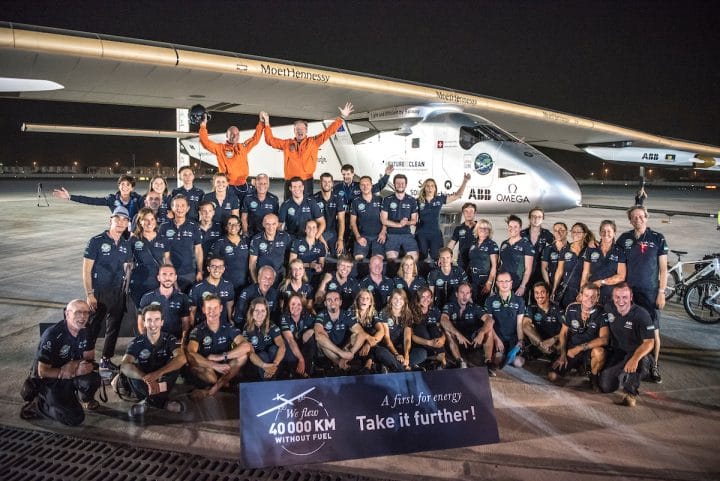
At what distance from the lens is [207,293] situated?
5.22m

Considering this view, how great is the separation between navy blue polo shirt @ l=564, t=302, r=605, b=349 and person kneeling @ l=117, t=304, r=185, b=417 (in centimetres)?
407

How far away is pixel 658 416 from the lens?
425 cm

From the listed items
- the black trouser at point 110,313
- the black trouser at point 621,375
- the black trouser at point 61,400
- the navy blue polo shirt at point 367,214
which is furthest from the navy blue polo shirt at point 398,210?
the black trouser at point 61,400

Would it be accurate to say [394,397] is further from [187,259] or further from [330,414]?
[187,259]

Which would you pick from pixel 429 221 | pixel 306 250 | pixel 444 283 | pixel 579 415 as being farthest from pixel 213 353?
pixel 429 221

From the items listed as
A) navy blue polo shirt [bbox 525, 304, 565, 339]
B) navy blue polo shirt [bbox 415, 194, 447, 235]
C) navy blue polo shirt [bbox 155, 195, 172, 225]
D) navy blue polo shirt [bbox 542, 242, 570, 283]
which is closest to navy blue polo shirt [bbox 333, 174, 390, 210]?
navy blue polo shirt [bbox 415, 194, 447, 235]

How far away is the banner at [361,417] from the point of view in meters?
3.59

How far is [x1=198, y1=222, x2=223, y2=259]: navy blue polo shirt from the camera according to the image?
6.26 metres

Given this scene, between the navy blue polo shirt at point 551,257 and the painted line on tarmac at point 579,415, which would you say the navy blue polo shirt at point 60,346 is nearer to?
the painted line on tarmac at point 579,415

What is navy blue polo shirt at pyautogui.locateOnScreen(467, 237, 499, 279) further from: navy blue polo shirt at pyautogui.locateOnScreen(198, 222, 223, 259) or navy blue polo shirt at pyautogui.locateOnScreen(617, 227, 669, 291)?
navy blue polo shirt at pyautogui.locateOnScreen(198, 222, 223, 259)

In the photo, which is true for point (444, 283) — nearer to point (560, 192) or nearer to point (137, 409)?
point (137, 409)

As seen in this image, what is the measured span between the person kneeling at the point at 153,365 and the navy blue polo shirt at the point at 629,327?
14.3ft

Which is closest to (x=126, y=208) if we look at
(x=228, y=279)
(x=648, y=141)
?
(x=228, y=279)

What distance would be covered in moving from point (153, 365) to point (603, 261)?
5084 millimetres
